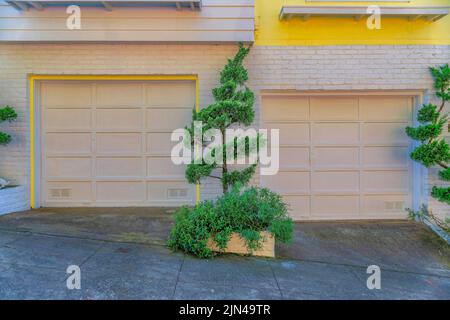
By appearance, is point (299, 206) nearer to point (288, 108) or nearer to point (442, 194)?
point (288, 108)

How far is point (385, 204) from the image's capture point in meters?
6.30

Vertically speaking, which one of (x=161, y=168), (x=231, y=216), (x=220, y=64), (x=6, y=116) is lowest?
(x=231, y=216)

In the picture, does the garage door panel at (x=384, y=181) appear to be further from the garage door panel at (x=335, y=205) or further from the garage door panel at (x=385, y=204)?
the garage door panel at (x=335, y=205)

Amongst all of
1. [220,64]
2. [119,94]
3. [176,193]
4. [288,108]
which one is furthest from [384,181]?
[119,94]

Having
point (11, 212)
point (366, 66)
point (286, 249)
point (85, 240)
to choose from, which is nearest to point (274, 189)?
point (286, 249)

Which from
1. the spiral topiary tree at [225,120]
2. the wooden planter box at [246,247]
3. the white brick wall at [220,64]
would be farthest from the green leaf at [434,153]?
the wooden planter box at [246,247]

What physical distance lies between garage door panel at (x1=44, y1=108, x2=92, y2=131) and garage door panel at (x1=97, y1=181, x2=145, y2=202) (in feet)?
4.00

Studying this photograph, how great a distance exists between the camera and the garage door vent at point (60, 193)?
20.9ft

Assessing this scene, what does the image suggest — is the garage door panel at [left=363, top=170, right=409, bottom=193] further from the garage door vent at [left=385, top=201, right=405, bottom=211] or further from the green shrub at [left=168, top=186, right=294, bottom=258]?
the green shrub at [left=168, top=186, right=294, bottom=258]

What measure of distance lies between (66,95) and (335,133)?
5.31m

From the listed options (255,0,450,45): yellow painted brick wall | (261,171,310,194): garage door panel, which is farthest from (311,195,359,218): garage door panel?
(255,0,450,45): yellow painted brick wall

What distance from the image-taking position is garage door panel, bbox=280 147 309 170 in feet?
20.5

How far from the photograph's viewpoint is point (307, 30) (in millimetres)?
6055

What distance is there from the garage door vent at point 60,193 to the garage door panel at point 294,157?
13.9ft
